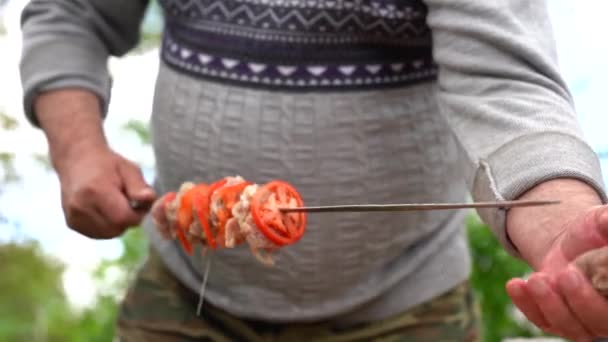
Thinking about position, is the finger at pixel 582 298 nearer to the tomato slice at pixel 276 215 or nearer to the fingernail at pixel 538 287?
the fingernail at pixel 538 287

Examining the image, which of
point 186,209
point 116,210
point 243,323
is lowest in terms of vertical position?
point 243,323

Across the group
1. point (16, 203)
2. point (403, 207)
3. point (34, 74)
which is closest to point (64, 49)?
point (34, 74)

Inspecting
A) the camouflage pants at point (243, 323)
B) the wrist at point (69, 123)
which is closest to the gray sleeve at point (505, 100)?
the camouflage pants at point (243, 323)

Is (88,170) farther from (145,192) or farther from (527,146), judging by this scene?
(527,146)

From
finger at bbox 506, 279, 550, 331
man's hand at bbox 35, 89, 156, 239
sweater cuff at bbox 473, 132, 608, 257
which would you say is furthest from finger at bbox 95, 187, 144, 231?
finger at bbox 506, 279, 550, 331

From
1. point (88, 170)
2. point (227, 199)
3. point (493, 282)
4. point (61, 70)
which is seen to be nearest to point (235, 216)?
point (227, 199)

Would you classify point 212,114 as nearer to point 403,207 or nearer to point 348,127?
point 348,127

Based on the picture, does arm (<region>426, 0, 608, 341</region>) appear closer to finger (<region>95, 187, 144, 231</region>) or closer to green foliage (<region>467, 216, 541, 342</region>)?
finger (<region>95, 187, 144, 231</region>)
